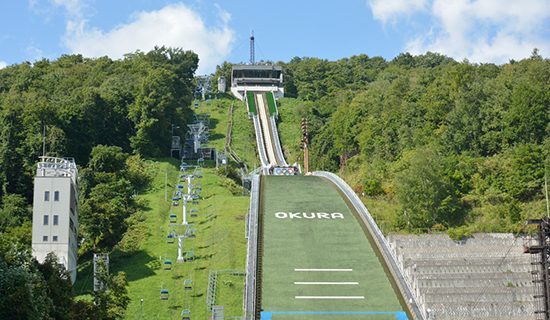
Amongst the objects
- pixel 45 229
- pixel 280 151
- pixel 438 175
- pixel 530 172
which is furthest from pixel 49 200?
pixel 280 151

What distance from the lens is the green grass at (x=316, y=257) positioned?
1549 inches

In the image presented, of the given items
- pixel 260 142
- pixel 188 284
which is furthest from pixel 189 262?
pixel 260 142

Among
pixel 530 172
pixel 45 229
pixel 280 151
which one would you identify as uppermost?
pixel 280 151

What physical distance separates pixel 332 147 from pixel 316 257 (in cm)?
3508

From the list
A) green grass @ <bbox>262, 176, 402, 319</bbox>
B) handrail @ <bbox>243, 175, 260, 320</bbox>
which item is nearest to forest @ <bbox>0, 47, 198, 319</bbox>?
handrail @ <bbox>243, 175, 260, 320</bbox>

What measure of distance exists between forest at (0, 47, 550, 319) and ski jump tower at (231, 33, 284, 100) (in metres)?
13.9

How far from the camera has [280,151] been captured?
83.4m

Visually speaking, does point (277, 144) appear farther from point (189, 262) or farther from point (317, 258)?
point (317, 258)

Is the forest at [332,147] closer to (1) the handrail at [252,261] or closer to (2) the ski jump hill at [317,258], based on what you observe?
(2) the ski jump hill at [317,258]

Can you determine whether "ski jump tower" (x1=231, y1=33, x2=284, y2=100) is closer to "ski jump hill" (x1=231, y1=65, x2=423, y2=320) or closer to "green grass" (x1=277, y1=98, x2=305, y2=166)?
"green grass" (x1=277, y1=98, x2=305, y2=166)

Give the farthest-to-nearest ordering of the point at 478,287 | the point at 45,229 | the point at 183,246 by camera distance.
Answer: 1. the point at 183,246
2. the point at 45,229
3. the point at 478,287

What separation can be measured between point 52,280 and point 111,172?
30284mm

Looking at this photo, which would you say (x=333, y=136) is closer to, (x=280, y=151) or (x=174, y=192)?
(x=280, y=151)

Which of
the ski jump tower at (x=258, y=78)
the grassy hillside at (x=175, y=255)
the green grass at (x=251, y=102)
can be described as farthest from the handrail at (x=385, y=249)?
the ski jump tower at (x=258, y=78)
